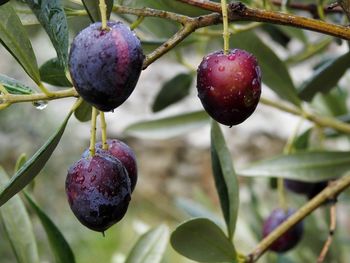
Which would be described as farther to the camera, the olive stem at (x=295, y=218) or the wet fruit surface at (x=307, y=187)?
the wet fruit surface at (x=307, y=187)

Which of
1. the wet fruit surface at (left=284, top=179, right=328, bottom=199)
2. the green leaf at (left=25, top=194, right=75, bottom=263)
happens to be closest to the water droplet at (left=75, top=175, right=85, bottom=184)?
the green leaf at (left=25, top=194, right=75, bottom=263)

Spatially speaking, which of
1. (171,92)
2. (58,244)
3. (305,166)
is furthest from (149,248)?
(171,92)

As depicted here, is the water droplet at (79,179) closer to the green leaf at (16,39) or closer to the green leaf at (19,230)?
the green leaf at (16,39)

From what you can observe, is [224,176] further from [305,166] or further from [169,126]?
[169,126]

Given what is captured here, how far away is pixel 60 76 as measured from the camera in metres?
0.69

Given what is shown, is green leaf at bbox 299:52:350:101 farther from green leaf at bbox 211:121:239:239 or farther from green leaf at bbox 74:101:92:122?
green leaf at bbox 74:101:92:122

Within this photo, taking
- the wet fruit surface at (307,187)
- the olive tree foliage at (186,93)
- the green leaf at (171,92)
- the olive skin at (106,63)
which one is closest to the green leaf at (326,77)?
the olive tree foliage at (186,93)

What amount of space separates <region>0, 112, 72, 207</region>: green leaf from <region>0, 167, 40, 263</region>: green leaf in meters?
0.25

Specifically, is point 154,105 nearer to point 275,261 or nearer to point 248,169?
point 248,169

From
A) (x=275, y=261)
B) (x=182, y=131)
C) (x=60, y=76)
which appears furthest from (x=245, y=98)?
(x=275, y=261)

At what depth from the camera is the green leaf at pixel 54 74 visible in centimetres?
69

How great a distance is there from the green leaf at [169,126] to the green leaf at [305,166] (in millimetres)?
257

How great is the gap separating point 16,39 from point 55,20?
0.16 feet

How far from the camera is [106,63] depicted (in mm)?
463
